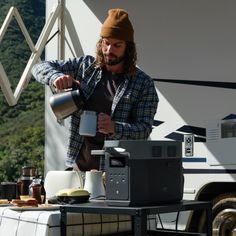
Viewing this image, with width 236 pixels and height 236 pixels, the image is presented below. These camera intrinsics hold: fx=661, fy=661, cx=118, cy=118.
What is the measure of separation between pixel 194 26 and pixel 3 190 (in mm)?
2648

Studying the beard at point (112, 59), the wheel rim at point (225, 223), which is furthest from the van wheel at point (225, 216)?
the beard at point (112, 59)

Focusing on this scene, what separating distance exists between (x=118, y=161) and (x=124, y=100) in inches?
22.5

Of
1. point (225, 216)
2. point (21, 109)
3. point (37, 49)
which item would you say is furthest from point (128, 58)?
point (21, 109)

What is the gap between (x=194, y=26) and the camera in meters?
4.98

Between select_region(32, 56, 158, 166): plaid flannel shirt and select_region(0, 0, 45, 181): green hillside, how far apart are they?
18.0 m

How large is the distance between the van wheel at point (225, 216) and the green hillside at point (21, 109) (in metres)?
16.0

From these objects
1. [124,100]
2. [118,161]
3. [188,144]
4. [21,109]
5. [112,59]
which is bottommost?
[118,161]

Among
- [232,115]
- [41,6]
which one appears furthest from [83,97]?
[41,6]

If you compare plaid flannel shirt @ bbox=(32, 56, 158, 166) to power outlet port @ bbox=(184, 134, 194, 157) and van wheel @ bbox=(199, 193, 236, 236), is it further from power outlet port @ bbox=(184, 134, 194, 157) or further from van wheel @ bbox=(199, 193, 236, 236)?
van wheel @ bbox=(199, 193, 236, 236)

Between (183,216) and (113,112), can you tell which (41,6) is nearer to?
(183,216)

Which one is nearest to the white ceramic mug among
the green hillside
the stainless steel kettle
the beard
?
the stainless steel kettle

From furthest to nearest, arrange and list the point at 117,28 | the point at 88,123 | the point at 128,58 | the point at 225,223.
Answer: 1. the point at 225,223
2. the point at 128,58
3. the point at 117,28
4. the point at 88,123

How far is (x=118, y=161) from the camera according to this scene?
2.17 m

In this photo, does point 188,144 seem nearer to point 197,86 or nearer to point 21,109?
point 197,86
